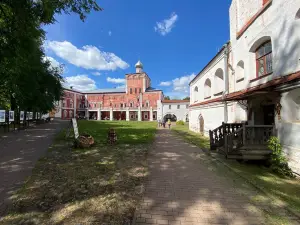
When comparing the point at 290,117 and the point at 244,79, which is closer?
the point at 290,117

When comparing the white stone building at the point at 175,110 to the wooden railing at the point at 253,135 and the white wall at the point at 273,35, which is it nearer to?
the white wall at the point at 273,35

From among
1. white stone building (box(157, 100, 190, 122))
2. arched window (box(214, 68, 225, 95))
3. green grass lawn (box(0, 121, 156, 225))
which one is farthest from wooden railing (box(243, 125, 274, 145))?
white stone building (box(157, 100, 190, 122))

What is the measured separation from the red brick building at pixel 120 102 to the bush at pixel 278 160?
44.6 m

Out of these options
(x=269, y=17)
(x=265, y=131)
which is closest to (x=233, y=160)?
(x=265, y=131)

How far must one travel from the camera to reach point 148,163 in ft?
22.4

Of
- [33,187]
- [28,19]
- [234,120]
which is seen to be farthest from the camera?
[234,120]

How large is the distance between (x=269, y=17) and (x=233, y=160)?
6357mm

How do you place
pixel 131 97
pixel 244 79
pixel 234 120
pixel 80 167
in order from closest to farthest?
pixel 80 167, pixel 244 79, pixel 234 120, pixel 131 97

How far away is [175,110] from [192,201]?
4052 centimetres

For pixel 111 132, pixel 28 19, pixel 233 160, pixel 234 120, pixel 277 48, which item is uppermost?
pixel 28 19

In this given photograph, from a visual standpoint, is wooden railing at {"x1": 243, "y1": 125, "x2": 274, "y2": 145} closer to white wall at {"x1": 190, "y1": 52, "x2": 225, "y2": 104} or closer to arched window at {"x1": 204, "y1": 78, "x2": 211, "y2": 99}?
white wall at {"x1": 190, "y1": 52, "x2": 225, "y2": 104}

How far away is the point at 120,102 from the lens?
5641cm

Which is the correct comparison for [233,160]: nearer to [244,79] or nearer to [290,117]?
[290,117]

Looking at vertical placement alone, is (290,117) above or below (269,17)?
below
